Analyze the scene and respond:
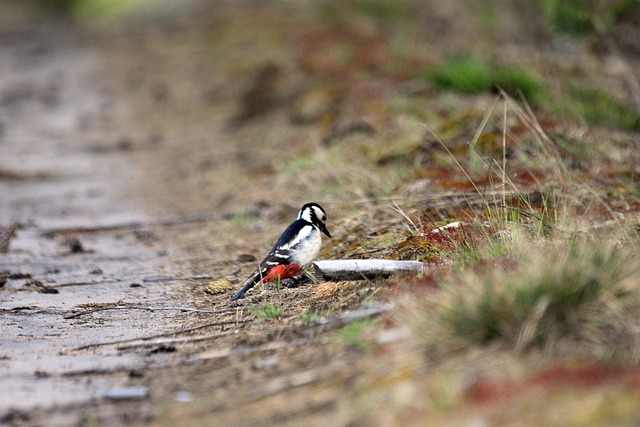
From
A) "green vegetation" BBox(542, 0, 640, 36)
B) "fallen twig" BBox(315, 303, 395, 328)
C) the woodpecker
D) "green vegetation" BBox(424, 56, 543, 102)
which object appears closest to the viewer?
"fallen twig" BBox(315, 303, 395, 328)

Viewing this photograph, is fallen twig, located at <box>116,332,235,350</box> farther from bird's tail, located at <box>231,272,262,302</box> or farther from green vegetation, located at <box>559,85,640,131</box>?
green vegetation, located at <box>559,85,640,131</box>

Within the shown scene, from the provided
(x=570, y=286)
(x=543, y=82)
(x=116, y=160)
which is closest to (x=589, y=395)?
(x=570, y=286)

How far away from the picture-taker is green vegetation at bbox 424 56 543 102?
9273 mm

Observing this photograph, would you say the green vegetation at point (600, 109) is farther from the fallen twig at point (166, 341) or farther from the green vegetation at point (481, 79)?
the fallen twig at point (166, 341)

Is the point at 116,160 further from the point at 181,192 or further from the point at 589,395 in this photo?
the point at 589,395

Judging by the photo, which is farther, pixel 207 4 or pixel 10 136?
pixel 207 4

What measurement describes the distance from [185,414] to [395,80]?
7.87 m

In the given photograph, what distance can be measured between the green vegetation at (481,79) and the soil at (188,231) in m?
0.49

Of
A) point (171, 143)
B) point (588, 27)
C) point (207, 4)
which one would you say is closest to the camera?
point (588, 27)

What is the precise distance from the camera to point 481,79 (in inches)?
377

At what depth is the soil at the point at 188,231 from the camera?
388 centimetres

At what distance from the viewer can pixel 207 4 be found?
74.3 feet

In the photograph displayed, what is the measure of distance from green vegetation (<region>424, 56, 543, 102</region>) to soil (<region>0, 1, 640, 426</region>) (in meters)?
0.49

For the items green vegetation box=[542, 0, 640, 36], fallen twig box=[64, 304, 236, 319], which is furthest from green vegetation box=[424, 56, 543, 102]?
fallen twig box=[64, 304, 236, 319]
